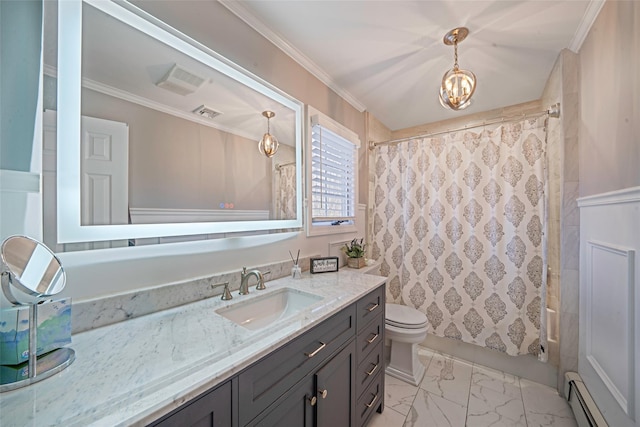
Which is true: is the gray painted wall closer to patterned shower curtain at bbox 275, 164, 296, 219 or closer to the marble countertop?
the marble countertop

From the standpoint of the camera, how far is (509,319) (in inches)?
73.4

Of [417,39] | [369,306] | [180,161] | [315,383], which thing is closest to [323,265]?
[369,306]

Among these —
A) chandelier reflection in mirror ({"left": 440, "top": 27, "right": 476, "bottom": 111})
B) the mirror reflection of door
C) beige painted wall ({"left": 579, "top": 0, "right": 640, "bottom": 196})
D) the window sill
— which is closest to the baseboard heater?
beige painted wall ({"left": 579, "top": 0, "right": 640, "bottom": 196})

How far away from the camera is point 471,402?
1649mm

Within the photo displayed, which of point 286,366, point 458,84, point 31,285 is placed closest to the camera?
point 31,285

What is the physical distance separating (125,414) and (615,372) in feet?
6.30

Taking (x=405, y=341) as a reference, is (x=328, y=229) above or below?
above

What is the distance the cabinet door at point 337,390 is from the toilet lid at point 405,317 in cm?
76

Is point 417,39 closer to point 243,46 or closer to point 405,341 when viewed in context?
point 243,46

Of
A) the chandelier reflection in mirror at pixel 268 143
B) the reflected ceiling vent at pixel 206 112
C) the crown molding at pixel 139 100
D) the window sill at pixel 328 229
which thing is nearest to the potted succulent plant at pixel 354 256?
the window sill at pixel 328 229

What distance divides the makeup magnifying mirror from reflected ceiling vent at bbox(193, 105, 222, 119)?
0.77 meters

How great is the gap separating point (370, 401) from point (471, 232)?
1.52 metres

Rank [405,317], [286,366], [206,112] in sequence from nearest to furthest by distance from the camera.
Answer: [286,366] → [206,112] → [405,317]

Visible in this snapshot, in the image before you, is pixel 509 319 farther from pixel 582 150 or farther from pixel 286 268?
pixel 286 268
